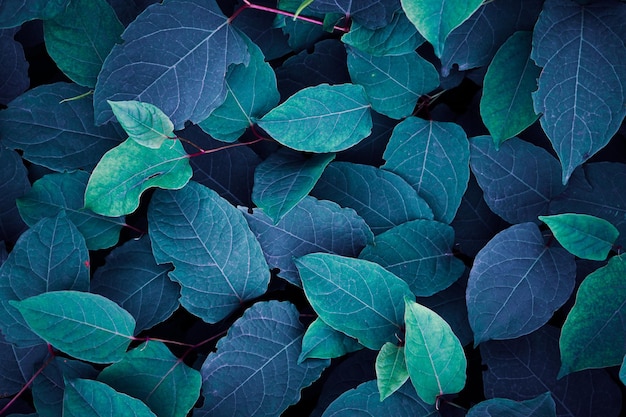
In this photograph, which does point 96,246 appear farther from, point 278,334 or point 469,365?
point 469,365

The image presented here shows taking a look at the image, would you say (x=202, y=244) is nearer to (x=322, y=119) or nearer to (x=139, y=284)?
(x=139, y=284)

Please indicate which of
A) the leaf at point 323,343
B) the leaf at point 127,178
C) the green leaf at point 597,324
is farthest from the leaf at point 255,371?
the green leaf at point 597,324

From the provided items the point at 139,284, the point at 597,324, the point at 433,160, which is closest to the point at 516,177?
the point at 433,160

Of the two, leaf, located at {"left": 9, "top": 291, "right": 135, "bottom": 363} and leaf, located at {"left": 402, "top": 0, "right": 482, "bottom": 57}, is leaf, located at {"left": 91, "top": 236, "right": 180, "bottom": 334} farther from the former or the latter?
leaf, located at {"left": 402, "top": 0, "right": 482, "bottom": 57}

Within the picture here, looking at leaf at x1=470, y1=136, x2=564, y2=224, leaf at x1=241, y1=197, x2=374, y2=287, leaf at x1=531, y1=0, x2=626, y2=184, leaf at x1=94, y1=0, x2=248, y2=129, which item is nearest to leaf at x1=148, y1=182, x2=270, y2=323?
leaf at x1=241, y1=197, x2=374, y2=287

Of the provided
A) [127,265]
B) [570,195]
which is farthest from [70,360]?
[570,195]
